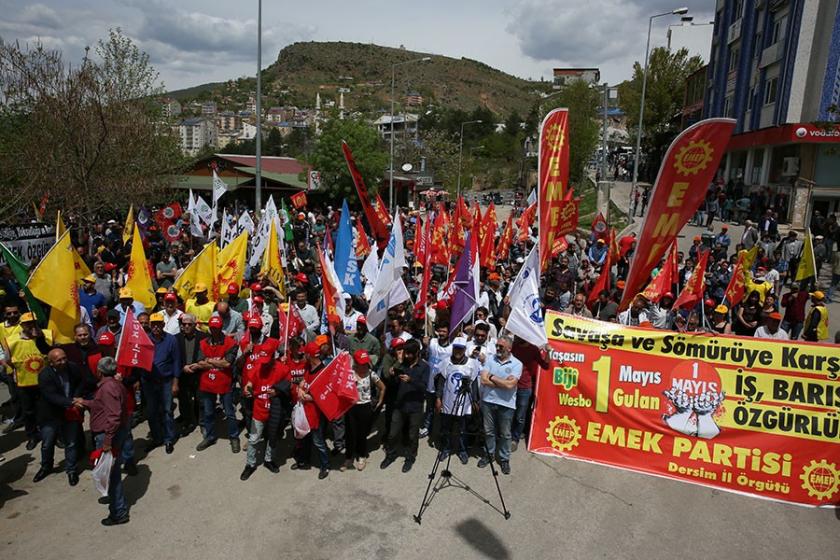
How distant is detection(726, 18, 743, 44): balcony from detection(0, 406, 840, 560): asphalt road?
37.3 m

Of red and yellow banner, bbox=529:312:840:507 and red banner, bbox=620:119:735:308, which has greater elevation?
red banner, bbox=620:119:735:308

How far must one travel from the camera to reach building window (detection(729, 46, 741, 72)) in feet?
118

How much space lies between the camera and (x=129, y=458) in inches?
262

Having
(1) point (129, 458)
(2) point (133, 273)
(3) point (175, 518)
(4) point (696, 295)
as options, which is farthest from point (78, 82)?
(4) point (696, 295)

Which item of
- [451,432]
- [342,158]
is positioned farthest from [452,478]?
[342,158]

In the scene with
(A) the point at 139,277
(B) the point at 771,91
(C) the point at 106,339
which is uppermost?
(B) the point at 771,91

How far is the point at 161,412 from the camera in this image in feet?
24.3

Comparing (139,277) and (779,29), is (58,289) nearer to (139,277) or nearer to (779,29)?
(139,277)

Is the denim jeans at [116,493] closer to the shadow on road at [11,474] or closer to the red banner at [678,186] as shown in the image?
the shadow on road at [11,474]

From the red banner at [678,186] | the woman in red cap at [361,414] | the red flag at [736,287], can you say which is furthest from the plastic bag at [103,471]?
the red flag at [736,287]

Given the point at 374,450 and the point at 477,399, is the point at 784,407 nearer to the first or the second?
the point at 477,399

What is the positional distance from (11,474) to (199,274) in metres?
4.10

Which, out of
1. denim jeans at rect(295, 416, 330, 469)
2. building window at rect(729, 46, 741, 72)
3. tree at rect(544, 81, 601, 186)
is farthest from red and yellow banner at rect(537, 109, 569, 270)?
tree at rect(544, 81, 601, 186)

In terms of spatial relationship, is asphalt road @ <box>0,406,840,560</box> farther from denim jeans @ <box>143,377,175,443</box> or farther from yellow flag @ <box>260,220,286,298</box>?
yellow flag @ <box>260,220,286,298</box>
